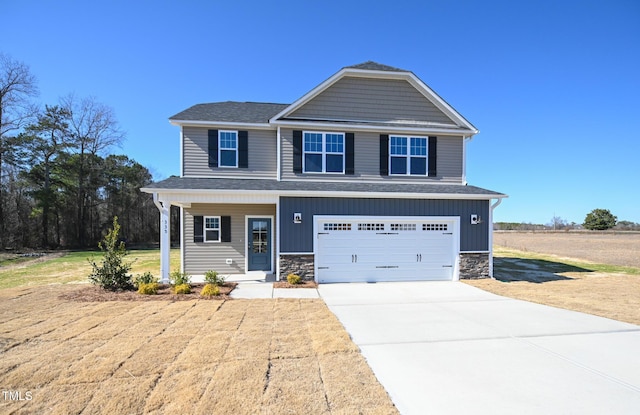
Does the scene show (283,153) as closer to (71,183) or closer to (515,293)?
(515,293)

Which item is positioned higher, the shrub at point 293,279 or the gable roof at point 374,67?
the gable roof at point 374,67

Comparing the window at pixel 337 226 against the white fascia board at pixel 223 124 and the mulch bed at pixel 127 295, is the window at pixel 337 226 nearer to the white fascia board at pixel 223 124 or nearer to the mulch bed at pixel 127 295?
the mulch bed at pixel 127 295

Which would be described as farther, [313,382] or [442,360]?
[442,360]

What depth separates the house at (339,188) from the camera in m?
10.2

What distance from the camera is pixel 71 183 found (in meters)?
25.4

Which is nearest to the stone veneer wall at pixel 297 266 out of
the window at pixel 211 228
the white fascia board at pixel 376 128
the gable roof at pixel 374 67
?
the window at pixel 211 228

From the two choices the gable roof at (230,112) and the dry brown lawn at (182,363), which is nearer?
the dry brown lawn at (182,363)

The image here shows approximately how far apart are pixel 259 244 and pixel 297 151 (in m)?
4.14

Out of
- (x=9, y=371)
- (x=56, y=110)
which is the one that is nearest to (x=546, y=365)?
(x=9, y=371)

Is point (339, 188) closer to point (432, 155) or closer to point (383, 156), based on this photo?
point (383, 156)

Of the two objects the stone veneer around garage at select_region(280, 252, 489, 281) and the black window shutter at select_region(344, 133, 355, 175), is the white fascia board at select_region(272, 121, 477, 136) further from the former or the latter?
the stone veneer around garage at select_region(280, 252, 489, 281)

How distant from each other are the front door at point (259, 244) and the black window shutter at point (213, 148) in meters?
2.69

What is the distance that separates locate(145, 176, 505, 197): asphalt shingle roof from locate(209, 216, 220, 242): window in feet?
5.60

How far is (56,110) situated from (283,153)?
84.4 feet
